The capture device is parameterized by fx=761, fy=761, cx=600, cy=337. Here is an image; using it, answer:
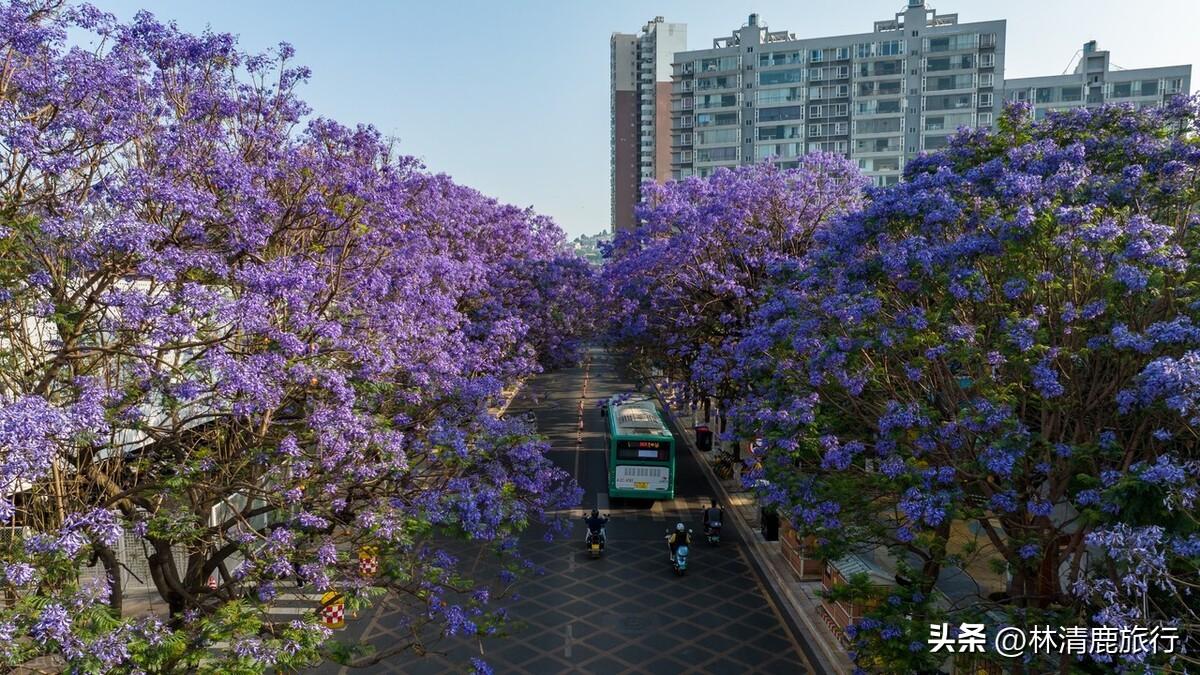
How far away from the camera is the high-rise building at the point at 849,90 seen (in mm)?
66625

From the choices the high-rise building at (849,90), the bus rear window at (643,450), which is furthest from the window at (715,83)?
the bus rear window at (643,450)

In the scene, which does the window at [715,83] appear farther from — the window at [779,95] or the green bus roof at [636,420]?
the green bus roof at [636,420]

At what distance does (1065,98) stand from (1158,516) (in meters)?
80.8

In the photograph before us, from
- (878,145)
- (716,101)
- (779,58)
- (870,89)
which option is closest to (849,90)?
(870,89)

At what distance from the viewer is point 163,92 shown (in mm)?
10414

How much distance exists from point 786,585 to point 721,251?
8.90 m

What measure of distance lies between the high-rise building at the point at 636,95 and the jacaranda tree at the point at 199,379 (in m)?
105

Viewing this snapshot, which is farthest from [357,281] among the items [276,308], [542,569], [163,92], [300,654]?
[542,569]

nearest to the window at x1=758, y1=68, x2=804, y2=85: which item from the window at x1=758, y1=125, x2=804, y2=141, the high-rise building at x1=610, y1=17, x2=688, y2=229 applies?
the window at x1=758, y1=125, x2=804, y2=141

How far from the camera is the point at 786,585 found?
16.7m

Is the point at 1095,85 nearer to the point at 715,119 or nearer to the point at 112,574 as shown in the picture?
the point at 715,119

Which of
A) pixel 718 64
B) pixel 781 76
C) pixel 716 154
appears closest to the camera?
pixel 781 76

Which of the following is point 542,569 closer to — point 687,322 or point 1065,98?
point 687,322

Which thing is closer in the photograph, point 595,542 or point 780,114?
point 595,542
